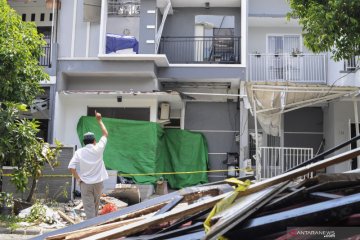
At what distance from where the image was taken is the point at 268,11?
15.7 meters

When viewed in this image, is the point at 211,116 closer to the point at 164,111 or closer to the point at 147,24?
the point at 164,111

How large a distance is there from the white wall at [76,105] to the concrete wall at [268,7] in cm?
506

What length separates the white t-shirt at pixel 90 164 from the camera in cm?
679

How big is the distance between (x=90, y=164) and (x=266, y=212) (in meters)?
4.77

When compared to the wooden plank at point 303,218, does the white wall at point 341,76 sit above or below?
above

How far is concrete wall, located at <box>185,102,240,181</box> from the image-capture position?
50.4 ft

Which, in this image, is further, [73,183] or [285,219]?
[73,183]

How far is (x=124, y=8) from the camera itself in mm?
14938

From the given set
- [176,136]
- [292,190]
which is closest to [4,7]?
[176,136]

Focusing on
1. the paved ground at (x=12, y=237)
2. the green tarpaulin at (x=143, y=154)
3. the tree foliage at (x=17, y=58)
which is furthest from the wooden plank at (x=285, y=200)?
the green tarpaulin at (x=143, y=154)

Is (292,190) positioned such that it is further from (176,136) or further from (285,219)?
(176,136)

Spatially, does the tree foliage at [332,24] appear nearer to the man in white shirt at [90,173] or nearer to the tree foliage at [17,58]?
the man in white shirt at [90,173]

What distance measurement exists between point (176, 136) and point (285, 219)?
42.1ft

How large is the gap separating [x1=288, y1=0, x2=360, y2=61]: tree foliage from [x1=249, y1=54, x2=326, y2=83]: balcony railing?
6.49m
